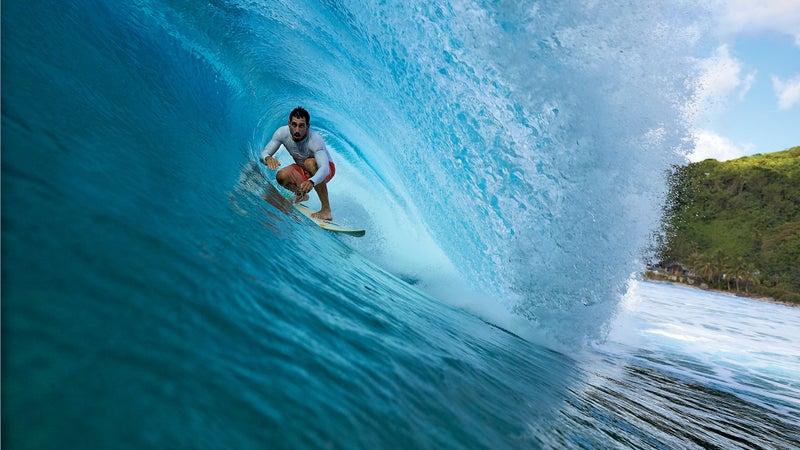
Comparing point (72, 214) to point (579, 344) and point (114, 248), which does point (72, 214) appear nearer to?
point (114, 248)

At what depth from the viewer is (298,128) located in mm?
5707

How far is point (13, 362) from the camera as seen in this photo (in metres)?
1.06

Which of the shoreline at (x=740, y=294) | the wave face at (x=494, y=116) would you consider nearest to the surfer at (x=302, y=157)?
the wave face at (x=494, y=116)

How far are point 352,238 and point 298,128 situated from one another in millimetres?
2069

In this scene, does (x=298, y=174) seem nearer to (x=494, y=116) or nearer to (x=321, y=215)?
(x=321, y=215)

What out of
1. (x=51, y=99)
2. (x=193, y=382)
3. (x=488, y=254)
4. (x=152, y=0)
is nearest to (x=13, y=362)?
(x=193, y=382)

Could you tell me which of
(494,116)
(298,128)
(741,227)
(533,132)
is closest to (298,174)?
(298,128)

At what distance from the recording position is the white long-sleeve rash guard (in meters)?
5.82

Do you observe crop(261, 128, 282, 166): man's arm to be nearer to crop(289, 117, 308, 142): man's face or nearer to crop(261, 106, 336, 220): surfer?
crop(261, 106, 336, 220): surfer

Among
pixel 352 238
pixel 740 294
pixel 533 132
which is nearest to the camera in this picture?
pixel 533 132

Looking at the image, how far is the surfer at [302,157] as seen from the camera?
564 centimetres

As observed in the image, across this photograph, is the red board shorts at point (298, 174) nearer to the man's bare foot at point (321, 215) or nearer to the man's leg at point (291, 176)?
the man's leg at point (291, 176)

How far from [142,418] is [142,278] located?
30.7 inches

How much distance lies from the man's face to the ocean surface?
27.9 inches
